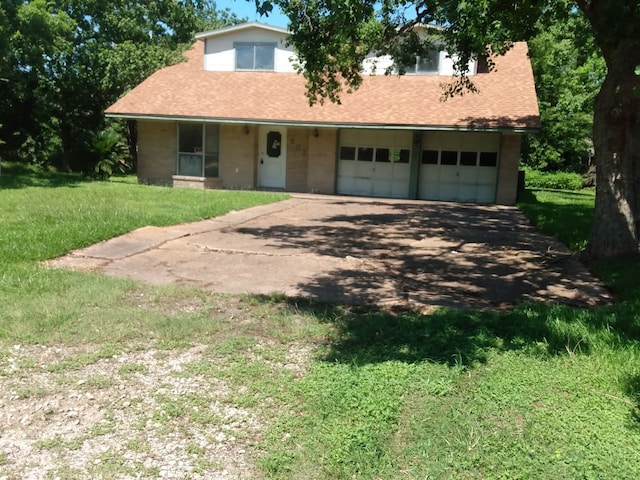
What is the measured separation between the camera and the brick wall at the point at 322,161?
20.8 m

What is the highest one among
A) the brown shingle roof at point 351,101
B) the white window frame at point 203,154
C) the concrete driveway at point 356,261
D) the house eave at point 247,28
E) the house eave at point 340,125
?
the house eave at point 247,28

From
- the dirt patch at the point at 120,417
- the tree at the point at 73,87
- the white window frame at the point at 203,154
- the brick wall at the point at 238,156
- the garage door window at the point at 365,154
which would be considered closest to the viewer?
the dirt patch at the point at 120,417

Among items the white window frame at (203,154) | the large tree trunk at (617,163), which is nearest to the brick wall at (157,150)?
the white window frame at (203,154)

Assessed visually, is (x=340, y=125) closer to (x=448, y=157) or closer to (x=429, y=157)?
(x=429, y=157)

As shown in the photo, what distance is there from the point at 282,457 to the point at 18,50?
2492 centimetres

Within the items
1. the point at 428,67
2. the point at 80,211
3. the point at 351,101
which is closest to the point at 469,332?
the point at 80,211

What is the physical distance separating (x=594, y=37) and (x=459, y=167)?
1138cm

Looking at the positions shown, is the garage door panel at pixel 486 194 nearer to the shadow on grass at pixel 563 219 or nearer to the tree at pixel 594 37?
the shadow on grass at pixel 563 219

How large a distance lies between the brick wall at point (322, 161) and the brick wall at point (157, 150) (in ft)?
16.8

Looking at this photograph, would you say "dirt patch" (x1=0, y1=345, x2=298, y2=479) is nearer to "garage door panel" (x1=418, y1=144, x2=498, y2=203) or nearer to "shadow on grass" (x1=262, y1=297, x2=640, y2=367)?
"shadow on grass" (x1=262, y1=297, x2=640, y2=367)

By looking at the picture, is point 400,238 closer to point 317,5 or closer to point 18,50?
point 317,5

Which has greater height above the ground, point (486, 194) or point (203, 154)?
point (203, 154)

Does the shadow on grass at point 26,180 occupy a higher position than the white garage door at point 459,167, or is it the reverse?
the white garage door at point 459,167

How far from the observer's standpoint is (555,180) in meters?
29.0
